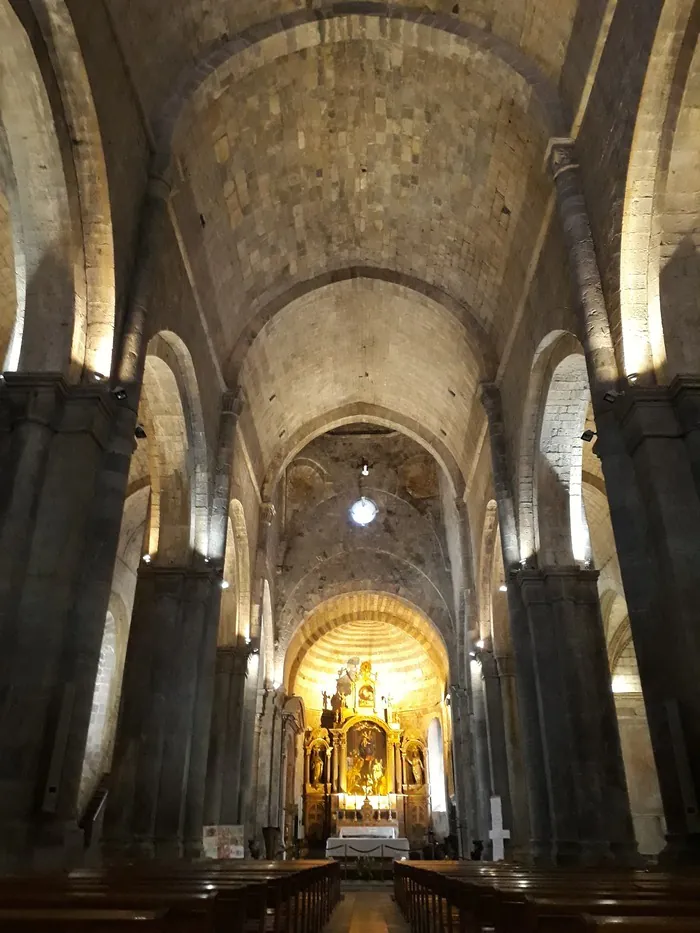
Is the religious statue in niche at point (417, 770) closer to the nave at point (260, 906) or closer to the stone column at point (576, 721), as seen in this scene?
the stone column at point (576, 721)

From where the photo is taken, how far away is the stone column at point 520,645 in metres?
10.2

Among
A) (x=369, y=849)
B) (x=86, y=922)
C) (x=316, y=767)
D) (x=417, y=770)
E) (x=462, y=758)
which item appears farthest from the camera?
(x=417, y=770)

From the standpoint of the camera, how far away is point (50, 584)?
6.40 meters

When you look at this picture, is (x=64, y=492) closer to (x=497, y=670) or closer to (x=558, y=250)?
(x=558, y=250)

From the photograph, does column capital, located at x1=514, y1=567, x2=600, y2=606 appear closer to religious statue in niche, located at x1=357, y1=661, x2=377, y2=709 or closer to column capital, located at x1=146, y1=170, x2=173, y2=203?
column capital, located at x1=146, y1=170, x2=173, y2=203

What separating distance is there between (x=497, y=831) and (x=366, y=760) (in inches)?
571

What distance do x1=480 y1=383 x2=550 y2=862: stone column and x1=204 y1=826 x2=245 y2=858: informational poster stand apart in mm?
4767

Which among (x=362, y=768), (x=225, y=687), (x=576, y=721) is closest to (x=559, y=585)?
(x=576, y=721)

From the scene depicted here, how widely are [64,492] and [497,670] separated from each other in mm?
11518

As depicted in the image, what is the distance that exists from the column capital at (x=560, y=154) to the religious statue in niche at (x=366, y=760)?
22964 millimetres

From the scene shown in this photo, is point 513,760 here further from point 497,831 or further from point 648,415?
point 648,415

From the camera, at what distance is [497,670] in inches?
616

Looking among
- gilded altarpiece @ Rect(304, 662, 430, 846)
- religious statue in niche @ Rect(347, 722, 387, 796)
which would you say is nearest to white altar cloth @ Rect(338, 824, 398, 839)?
gilded altarpiece @ Rect(304, 662, 430, 846)

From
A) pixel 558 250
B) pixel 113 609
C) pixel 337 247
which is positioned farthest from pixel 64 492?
pixel 113 609
